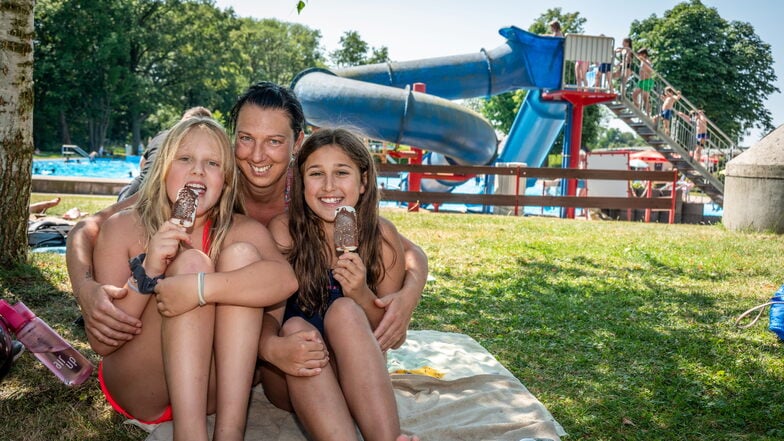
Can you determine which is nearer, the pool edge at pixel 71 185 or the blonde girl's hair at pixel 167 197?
the blonde girl's hair at pixel 167 197

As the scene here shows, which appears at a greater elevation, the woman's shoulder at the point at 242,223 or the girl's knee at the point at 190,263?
the woman's shoulder at the point at 242,223

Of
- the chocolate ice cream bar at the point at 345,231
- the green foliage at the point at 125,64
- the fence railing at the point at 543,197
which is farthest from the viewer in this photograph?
the green foliage at the point at 125,64

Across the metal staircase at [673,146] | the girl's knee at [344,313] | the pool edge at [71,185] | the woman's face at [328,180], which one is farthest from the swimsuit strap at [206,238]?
the metal staircase at [673,146]

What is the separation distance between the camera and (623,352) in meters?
4.35

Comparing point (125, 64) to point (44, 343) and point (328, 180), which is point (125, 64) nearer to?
point (44, 343)

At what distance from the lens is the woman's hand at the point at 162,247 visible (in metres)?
2.47

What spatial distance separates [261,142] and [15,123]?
3.38 metres

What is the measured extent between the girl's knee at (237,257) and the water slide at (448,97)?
37.6ft

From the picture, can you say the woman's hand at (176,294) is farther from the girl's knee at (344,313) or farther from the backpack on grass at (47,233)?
the backpack on grass at (47,233)

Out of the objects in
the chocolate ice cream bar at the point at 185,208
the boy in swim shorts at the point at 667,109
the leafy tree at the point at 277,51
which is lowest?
the chocolate ice cream bar at the point at 185,208

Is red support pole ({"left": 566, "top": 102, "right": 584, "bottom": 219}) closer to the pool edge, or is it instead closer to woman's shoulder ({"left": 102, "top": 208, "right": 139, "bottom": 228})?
the pool edge

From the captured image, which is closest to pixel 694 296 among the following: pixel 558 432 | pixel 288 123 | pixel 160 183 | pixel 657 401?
pixel 657 401

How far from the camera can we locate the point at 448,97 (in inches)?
709

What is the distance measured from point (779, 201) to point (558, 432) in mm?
9218
